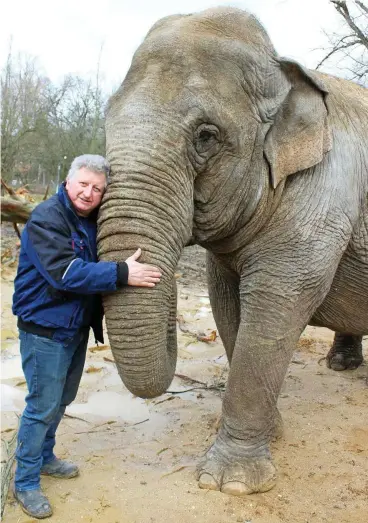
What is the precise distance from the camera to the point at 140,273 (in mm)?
2867

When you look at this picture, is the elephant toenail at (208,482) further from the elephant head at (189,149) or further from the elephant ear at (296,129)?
the elephant ear at (296,129)

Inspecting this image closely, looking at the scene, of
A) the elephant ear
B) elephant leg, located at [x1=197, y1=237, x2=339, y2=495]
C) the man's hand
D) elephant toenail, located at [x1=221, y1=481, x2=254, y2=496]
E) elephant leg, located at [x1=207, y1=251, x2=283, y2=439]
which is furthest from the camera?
elephant leg, located at [x1=207, y1=251, x2=283, y2=439]

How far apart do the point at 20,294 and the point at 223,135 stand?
1.43 m

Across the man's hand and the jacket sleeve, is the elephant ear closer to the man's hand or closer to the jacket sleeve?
the man's hand

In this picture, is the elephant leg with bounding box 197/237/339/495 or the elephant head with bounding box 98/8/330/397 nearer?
the elephant head with bounding box 98/8/330/397

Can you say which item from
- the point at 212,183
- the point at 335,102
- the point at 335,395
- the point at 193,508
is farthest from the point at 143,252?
the point at 335,395

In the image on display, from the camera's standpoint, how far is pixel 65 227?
305cm

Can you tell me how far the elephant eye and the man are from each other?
0.52m

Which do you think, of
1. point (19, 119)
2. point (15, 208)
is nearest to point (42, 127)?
point (19, 119)

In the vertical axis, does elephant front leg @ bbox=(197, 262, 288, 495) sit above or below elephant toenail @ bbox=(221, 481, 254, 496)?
above

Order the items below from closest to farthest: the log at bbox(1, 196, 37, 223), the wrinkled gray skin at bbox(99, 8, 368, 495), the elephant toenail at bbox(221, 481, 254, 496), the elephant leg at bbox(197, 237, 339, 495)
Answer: the wrinkled gray skin at bbox(99, 8, 368, 495) < the elephant leg at bbox(197, 237, 339, 495) < the elephant toenail at bbox(221, 481, 254, 496) < the log at bbox(1, 196, 37, 223)

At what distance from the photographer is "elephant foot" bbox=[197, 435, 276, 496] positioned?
3.71 metres

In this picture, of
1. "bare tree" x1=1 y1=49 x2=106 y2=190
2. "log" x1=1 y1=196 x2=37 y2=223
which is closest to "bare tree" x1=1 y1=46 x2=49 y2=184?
"bare tree" x1=1 y1=49 x2=106 y2=190

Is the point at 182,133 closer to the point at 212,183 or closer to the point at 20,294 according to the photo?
the point at 212,183
